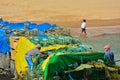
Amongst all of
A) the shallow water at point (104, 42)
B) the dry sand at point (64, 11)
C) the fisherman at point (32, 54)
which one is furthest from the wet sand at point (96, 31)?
the fisherman at point (32, 54)

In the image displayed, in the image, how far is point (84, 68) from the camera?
1277cm

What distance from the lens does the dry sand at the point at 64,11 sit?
140ft

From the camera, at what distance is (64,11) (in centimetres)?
4728

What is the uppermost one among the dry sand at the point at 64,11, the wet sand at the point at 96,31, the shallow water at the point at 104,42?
the dry sand at the point at 64,11

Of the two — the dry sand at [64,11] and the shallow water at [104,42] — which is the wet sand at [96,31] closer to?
the shallow water at [104,42]

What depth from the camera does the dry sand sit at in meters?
42.8

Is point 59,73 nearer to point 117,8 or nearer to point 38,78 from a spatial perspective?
point 38,78

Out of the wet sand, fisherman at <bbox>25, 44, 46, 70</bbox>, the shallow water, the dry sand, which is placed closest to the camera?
fisherman at <bbox>25, 44, 46, 70</bbox>

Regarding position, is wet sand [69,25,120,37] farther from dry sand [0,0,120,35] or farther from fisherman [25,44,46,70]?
fisherman [25,44,46,70]

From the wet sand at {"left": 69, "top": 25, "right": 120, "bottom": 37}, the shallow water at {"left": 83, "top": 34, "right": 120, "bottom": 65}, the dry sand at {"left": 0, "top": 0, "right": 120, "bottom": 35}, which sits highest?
the dry sand at {"left": 0, "top": 0, "right": 120, "bottom": 35}

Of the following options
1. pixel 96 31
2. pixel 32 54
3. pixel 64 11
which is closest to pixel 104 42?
pixel 96 31

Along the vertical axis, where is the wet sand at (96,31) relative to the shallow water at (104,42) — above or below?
above

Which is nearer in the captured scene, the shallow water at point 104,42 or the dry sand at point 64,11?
the shallow water at point 104,42

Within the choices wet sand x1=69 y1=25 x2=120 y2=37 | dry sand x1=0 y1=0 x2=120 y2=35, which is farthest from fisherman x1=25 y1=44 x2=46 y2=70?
dry sand x1=0 y1=0 x2=120 y2=35
